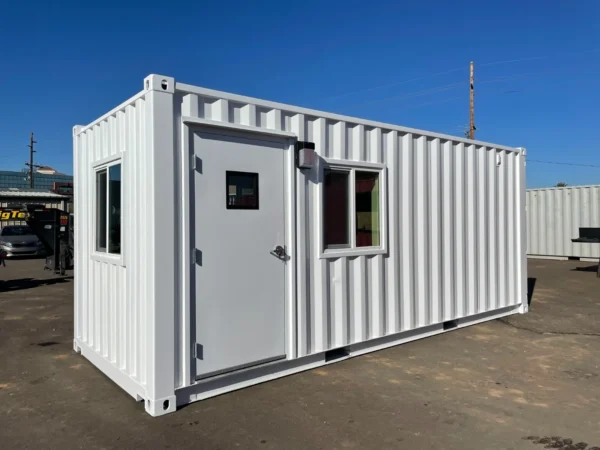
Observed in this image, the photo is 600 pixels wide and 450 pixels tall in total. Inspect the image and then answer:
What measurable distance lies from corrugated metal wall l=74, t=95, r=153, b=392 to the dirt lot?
436 mm

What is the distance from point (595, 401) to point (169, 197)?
4341 millimetres

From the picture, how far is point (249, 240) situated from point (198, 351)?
3.90ft

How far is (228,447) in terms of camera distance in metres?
3.51

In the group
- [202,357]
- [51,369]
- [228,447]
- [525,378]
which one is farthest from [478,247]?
[51,369]

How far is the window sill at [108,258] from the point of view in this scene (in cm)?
471

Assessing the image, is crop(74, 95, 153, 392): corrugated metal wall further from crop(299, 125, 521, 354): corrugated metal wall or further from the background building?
the background building

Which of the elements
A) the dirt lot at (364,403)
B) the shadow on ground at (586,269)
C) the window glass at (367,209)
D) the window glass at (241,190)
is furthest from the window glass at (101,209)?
the shadow on ground at (586,269)

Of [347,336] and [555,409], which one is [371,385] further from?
[555,409]

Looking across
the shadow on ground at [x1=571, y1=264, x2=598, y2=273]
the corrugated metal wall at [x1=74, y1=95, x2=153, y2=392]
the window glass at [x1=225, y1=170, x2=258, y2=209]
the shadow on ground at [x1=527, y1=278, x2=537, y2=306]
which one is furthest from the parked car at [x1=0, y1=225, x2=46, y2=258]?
the shadow on ground at [x1=571, y1=264, x2=598, y2=273]

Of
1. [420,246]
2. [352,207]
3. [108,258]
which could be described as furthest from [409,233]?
[108,258]

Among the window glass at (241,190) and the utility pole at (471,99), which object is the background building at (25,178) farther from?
the window glass at (241,190)

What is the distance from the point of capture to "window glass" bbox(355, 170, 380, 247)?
5.93 meters

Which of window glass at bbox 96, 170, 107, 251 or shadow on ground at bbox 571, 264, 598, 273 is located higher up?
window glass at bbox 96, 170, 107, 251

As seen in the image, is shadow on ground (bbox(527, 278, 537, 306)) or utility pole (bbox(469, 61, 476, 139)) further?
utility pole (bbox(469, 61, 476, 139))
